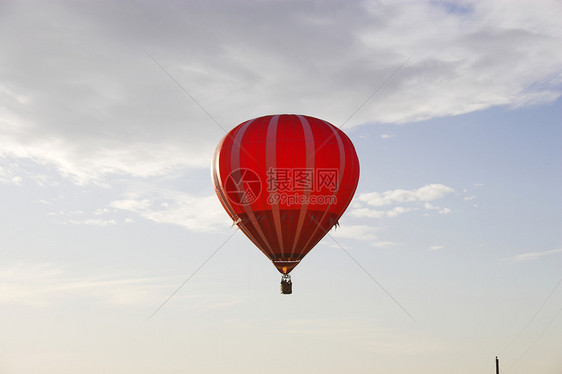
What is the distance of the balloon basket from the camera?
1966 inches

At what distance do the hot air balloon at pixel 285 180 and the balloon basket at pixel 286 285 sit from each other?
46 mm

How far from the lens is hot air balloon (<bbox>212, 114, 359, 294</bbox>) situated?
162ft

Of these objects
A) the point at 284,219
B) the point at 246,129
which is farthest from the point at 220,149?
the point at 284,219

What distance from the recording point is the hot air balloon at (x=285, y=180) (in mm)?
49469

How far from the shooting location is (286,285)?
50.1m

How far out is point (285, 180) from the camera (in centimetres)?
4944

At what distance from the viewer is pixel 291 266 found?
166 ft

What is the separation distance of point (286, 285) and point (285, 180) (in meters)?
5.47

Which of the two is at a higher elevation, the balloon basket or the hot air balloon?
the hot air balloon

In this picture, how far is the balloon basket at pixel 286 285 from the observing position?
4994 centimetres

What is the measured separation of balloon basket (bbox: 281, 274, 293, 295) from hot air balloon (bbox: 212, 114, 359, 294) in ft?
0.15

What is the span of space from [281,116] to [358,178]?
5472 mm

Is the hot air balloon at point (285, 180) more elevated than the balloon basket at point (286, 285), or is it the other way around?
the hot air balloon at point (285, 180)

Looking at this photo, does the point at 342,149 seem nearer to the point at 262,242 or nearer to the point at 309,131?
the point at 309,131
